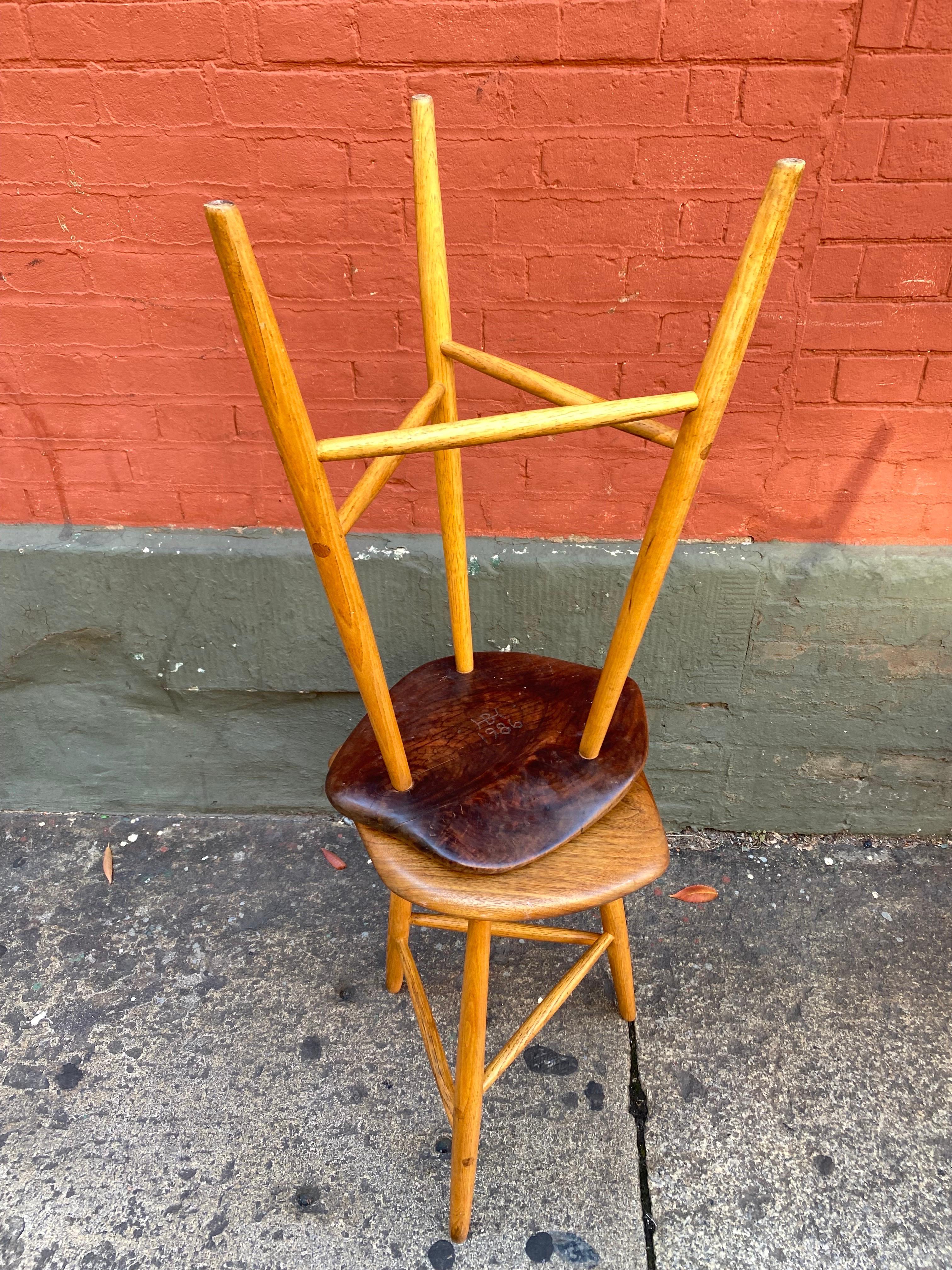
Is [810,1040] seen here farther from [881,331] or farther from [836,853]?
[881,331]

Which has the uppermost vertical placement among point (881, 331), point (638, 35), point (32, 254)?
point (638, 35)

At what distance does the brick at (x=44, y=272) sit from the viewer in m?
1.65

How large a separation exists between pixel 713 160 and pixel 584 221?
0.23 m

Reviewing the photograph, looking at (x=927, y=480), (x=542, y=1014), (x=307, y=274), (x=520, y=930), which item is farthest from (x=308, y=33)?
(x=542, y=1014)

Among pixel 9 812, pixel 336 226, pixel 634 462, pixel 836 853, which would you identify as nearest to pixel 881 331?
Answer: pixel 634 462

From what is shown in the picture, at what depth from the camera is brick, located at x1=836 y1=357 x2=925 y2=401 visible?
1.63 metres

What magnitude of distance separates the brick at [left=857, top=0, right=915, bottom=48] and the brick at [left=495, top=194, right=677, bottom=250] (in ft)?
1.24

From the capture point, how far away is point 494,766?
1.30 m

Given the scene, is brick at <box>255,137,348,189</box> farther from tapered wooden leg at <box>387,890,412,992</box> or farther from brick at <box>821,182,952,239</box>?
tapered wooden leg at <box>387,890,412,992</box>

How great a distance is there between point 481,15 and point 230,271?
93cm

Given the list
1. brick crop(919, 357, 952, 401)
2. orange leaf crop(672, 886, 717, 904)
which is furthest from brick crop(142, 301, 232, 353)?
orange leaf crop(672, 886, 717, 904)

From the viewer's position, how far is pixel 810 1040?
1723 mm

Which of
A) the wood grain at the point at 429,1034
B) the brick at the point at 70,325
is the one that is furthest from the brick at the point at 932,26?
the wood grain at the point at 429,1034
